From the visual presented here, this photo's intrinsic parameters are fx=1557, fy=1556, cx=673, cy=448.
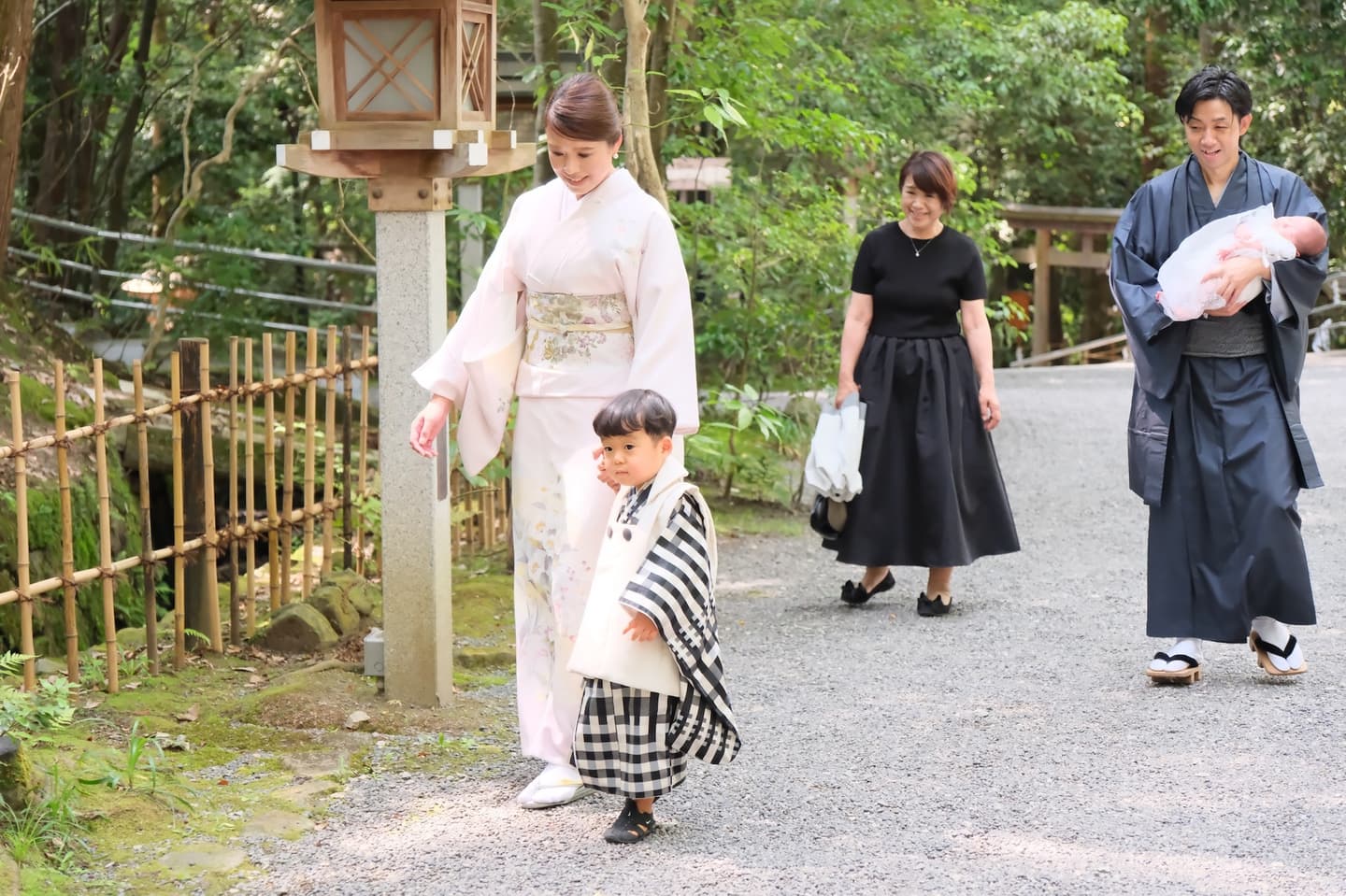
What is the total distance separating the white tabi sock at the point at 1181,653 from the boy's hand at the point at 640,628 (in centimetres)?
212

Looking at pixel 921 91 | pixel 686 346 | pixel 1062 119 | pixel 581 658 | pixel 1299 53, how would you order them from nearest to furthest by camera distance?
pixel 581 658 < pixel 686 346 < pixel 921 91 < pixel 1299 53 < pixel 1062 119

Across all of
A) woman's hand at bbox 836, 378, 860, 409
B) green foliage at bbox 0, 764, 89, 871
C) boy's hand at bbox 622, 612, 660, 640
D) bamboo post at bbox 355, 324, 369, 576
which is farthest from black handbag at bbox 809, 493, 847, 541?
green foliage at bbox 0, 764, 89, 871

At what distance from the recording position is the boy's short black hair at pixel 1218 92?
15.0ft

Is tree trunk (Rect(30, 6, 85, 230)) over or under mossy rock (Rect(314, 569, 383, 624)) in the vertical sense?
over

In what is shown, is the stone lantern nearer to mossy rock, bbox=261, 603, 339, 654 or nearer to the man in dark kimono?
mossy rock, bbox=261, 603, 339, 654

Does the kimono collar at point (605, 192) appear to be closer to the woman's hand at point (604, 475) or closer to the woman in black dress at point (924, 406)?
the woman's hand at point (604, 475)

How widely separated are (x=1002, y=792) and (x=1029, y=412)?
8.90 metres

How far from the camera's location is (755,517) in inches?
335

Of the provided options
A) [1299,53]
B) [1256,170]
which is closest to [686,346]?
[1256,170]

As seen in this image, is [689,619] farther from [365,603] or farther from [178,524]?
[365,603]

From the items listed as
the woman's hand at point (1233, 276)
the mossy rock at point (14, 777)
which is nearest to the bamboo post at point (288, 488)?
the mossy rock at point (14, 777)

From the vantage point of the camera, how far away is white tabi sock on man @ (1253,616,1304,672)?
4.86 meters

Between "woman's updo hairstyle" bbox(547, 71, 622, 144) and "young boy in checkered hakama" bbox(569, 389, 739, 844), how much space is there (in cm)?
65

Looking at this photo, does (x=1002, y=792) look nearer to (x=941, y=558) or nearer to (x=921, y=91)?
(x=941, y=558)
